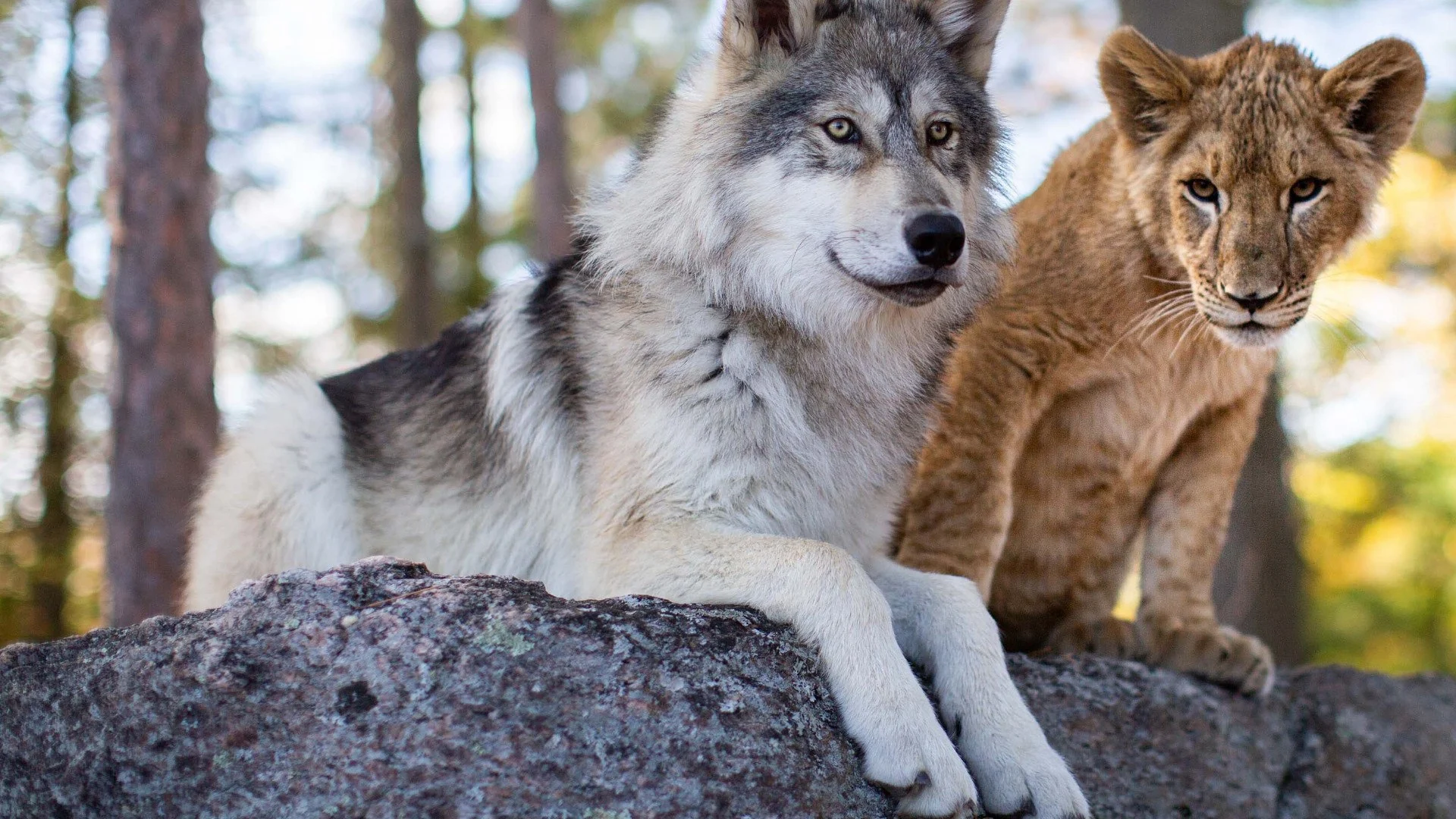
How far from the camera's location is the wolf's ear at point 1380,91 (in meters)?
3.88

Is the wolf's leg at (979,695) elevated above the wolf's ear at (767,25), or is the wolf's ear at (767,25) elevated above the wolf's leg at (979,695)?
the wolf's ear at (767,25)

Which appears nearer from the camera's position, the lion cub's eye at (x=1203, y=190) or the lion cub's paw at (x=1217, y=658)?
the lion cub's eye at (x=1203, y=190)

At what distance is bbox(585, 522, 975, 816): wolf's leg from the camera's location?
250 centimetres

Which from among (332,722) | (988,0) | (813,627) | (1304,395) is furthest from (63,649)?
(1304,395)

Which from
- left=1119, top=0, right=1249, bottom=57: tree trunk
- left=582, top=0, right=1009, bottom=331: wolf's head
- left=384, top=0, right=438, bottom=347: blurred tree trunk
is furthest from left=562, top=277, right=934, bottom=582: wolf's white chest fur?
left=384, top=0, right=438, bottom=347: blurred tree trunk

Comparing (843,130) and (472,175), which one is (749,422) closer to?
(843,130)

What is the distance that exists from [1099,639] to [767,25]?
2.68m

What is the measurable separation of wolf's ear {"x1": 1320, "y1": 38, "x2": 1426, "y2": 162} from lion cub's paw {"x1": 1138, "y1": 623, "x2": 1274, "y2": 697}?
1.88m

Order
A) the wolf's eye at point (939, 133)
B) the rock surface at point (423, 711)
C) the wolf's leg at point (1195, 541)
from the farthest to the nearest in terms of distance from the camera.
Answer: the wolf's leg at point (1195, 541) → the wolf's eye at point (939, 133) → the rock surface at point (423, 711)

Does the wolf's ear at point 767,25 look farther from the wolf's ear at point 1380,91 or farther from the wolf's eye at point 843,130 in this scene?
the wolf's ear at point 1380,91

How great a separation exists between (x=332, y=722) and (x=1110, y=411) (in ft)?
9.95

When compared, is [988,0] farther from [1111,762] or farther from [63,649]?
[63,649]

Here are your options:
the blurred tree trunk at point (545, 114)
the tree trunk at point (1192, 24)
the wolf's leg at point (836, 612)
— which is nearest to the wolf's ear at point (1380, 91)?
the wolf's leg at point (836, 612)

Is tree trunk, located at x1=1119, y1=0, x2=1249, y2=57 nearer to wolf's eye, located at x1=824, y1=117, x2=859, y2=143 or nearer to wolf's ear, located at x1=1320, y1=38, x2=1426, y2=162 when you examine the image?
wolf's ear, located at x1=1320, y1=38, x2=1426, y2=162
